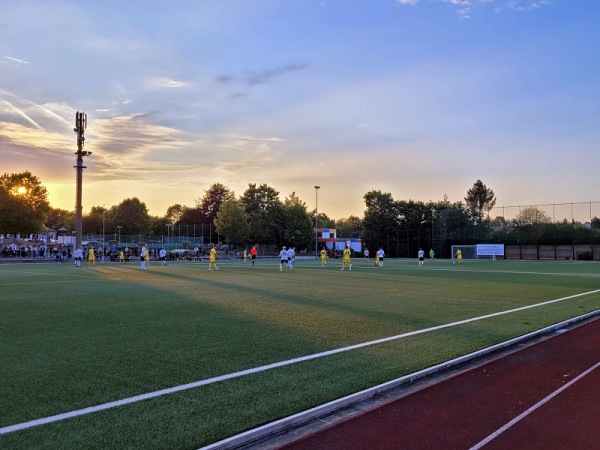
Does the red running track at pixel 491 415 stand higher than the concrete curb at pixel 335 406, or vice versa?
the concrete curb at pixel 335 406

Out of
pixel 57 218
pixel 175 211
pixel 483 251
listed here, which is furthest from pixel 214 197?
pixel 483 251

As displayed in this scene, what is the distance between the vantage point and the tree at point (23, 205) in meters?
59.4

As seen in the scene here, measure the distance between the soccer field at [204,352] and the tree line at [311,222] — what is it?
53.1 metres

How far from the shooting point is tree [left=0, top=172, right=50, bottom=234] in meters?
59.4

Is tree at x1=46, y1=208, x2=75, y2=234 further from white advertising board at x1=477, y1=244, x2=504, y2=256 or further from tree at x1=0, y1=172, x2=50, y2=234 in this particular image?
white advertising board at x1=477, y1=244, x2=504, y2=256

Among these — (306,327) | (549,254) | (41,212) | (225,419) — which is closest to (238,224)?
(41,212)

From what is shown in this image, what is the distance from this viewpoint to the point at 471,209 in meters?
72.9

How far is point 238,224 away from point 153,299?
6434 cm

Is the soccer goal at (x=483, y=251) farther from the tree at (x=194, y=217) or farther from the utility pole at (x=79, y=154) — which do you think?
the tree at (x=194, y=217)

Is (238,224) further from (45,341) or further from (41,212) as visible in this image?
(45,341)

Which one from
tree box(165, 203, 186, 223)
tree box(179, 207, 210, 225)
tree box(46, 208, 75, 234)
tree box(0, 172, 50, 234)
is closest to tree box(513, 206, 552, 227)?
tree box(0, 172, 50, 234)

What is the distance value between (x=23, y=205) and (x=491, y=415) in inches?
2634

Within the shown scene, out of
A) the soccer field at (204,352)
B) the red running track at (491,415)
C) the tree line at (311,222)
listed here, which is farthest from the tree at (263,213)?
the red running track at (491,415)

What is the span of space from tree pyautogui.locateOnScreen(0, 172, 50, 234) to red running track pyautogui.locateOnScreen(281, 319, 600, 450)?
65.0 meters
